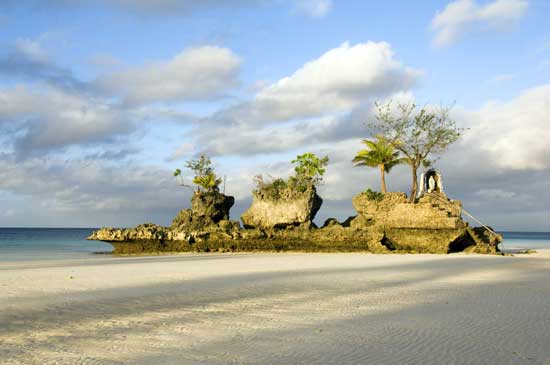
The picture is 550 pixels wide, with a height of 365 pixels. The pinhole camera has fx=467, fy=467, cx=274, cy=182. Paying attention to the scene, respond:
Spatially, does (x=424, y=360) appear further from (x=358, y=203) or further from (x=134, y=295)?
(x=358, y=203)

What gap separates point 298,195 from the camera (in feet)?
108

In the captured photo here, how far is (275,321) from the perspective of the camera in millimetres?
6988

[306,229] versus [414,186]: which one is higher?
[414,186]

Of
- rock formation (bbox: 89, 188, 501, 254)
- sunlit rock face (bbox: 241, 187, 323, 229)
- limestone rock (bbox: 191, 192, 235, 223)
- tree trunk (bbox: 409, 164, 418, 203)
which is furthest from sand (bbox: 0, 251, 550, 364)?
limestone rock (bbox: 191, 192, 235, 223)

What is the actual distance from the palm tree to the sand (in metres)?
20.4

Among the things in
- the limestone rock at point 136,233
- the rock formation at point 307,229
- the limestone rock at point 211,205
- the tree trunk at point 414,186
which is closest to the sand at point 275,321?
the rock formation at point 307,229

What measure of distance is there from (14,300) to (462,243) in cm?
2461

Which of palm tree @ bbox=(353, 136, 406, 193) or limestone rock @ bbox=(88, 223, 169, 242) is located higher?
palm tree @ bbox=(353, 136, 406, 193)

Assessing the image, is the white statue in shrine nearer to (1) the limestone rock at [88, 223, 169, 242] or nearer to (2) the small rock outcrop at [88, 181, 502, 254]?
(2) the small rock outcrop at [88, 181, 502, 254]

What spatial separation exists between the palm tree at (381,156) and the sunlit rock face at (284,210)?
4.31 metres

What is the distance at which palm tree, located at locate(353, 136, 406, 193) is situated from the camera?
32250mm

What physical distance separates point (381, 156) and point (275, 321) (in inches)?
1051

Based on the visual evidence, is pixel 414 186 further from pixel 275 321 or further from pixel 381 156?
pixel 275 321

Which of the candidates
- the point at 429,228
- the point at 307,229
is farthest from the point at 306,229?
the point at 429,228
